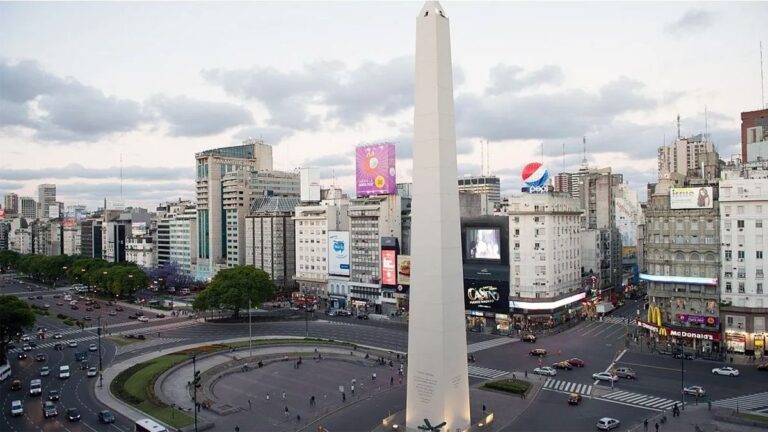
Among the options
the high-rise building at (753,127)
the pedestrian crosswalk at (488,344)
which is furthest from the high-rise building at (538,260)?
the high-rise building at (753,127)

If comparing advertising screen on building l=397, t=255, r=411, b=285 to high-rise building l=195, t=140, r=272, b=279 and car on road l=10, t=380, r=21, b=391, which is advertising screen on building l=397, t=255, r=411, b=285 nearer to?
car on road l=10, t=380, r=21, b=391

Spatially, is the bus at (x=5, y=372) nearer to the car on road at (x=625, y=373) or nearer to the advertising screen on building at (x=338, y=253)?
the advertising screen on building at (x=338, y=253)

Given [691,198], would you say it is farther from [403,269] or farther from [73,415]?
[73,415]

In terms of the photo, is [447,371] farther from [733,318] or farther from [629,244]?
[629,244]

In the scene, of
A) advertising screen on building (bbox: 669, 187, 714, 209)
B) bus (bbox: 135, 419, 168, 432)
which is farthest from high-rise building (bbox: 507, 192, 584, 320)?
bus (bbox: 135, 419, 168, 432)

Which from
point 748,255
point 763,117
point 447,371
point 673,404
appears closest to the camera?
point 447,371

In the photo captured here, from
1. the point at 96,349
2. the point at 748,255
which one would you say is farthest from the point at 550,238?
the point at 96,349
